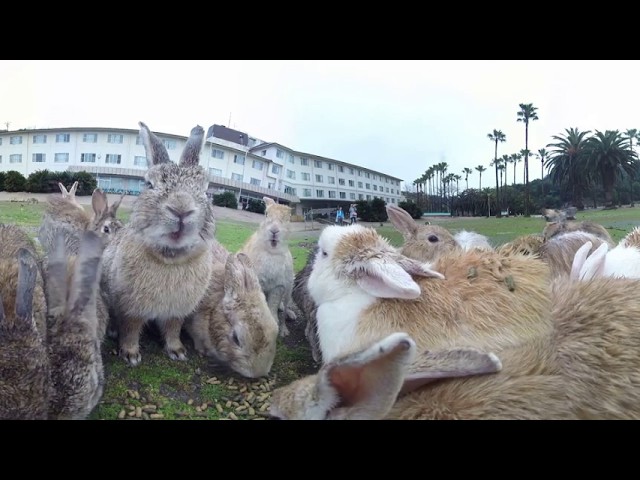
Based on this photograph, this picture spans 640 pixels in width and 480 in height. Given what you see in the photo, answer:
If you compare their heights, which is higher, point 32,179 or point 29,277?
point 32,179

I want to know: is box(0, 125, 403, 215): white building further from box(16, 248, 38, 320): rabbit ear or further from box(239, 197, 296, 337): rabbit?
box(16, 248, 38, 320): rabbit ear

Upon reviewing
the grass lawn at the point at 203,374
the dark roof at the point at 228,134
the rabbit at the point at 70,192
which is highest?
the dark roof at the point at 228,134

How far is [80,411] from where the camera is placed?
3.72ft

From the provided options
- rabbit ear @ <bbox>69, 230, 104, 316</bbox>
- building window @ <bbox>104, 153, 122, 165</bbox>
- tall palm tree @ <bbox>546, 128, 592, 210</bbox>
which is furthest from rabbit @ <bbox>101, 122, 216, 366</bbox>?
tall palm tree @ <bbox>546, 128, 592, 210</bbox>

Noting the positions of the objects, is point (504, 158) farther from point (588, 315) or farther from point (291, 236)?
point (291, 236)

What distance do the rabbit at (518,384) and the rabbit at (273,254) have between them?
72cm

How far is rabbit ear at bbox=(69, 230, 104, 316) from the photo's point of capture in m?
1.24

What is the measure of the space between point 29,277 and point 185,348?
0.67m

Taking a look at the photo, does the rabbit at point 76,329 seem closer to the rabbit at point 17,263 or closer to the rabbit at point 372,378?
the rabbit at point 17,263

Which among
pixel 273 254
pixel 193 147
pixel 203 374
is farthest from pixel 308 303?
pixel 193 147

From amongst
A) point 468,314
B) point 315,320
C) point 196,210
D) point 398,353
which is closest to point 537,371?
point 468,314

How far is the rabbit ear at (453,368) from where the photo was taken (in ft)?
3.43

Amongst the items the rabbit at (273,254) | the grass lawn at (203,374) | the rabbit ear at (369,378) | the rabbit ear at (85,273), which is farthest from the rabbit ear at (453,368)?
the rabbit ear at (85,273)

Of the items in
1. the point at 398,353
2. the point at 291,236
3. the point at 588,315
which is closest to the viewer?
the point at 398,353
